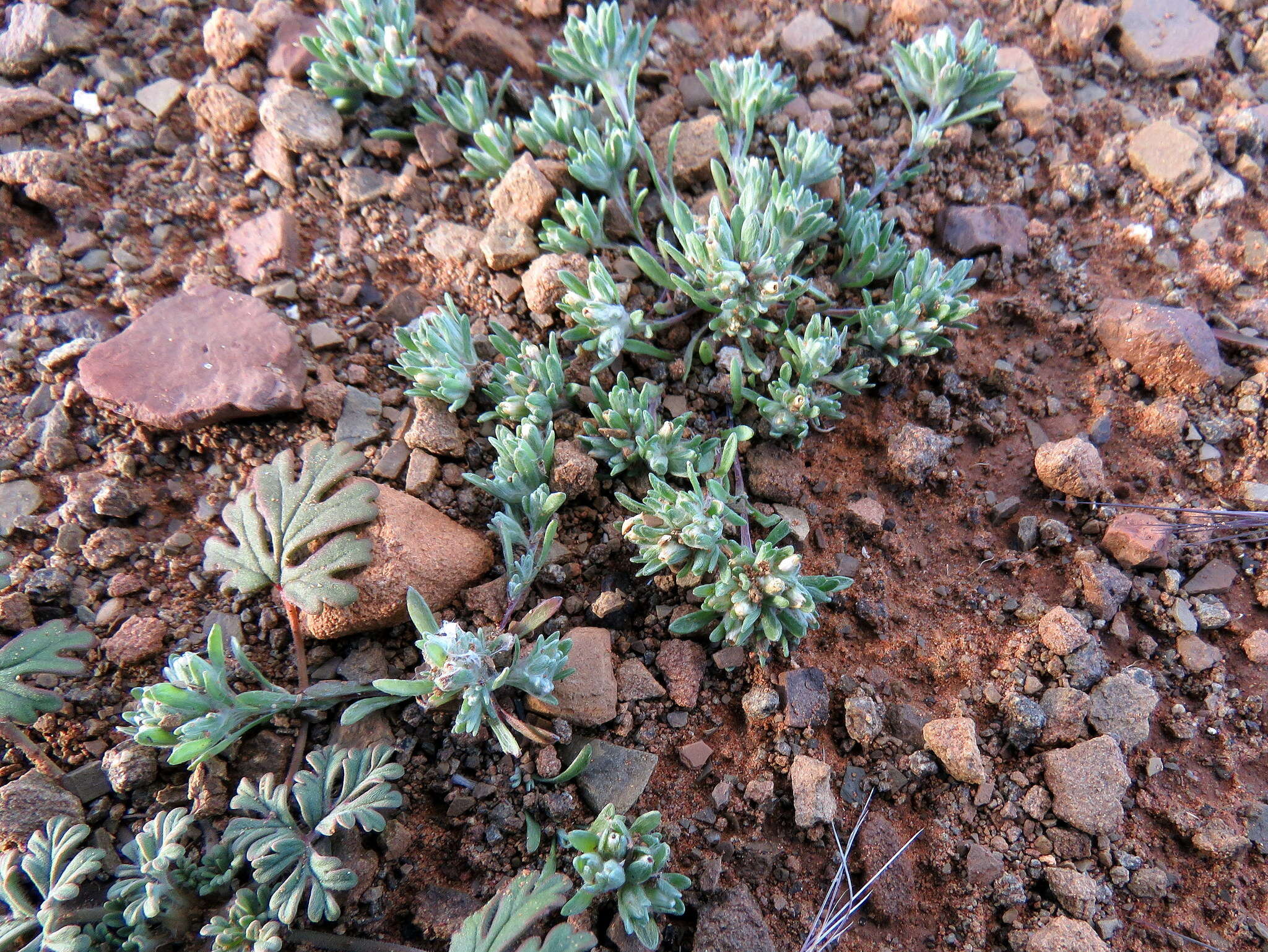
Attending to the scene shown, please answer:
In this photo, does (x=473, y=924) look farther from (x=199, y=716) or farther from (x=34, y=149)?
(x=34, y=149)

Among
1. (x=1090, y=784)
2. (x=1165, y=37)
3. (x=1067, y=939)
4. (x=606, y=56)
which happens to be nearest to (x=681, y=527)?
(x=1090, y=784)

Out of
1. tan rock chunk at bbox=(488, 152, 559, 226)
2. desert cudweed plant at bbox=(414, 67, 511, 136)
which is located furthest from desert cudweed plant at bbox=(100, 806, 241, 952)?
desert cudweed plant at bbox=(414, 67, 511, 136)

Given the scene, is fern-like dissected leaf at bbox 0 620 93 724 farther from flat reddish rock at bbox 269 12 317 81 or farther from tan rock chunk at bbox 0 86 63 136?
flat reddish rock at bbox 269 12 317 81

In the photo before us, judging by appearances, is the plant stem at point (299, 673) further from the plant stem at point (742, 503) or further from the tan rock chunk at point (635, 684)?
the plant stem at point (742, 503)

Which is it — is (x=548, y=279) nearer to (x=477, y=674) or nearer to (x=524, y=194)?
(x=524, y=194)

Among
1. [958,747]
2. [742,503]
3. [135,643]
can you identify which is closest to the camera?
[958,747]

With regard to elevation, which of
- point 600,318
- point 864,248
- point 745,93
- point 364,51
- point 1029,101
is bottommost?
point 600,318

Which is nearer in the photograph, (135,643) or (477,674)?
(477,674)

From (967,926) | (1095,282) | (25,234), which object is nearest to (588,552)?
(967,926)
